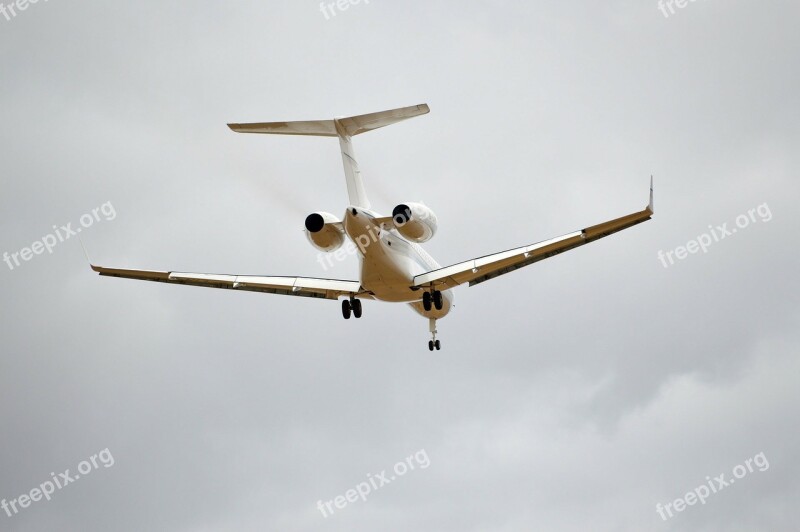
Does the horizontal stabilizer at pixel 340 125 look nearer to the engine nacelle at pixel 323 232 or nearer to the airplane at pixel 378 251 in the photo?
the airplane at pixel 378 251

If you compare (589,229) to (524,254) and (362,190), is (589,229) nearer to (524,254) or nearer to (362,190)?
(524,254)

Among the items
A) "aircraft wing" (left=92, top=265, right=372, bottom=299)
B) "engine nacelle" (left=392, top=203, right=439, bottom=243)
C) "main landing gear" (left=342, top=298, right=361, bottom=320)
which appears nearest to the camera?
"engine nacelle" (left=392, top=203, right=439, bottom=243)

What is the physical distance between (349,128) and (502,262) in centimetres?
735

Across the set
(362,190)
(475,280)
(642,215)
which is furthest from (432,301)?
(642,215)

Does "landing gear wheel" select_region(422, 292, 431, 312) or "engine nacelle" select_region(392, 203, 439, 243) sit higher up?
"engine nacelle" select_region(392, 203, 439, 243)

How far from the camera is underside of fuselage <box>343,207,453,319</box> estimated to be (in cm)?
3756

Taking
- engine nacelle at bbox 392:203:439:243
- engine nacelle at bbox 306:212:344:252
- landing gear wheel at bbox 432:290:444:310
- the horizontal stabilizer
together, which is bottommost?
landing gear wheel at bbox 432:290:444:310

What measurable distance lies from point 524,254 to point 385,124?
270 inches

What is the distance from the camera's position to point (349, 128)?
132 feet

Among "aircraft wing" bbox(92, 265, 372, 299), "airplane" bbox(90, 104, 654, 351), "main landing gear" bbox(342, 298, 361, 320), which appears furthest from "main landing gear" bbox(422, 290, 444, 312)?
"aircraft wing" bbox(92, 265, 372, 299)

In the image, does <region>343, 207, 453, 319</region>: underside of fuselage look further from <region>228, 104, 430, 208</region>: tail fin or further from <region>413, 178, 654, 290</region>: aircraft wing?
<region>228, 104, 430, 208</region>: tail fin

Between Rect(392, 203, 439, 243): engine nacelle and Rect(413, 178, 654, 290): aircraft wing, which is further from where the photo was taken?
Rect(413, 178, 654, 290): aircraft wing

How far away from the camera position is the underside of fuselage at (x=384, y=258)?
37.6 metres

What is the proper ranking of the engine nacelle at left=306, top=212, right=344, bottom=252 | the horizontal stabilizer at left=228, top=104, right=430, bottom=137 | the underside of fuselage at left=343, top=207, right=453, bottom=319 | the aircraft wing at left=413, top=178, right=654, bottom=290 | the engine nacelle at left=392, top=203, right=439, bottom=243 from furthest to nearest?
the aircraft wing at left=413, top=178, right=654, bottom=290 → the engine nacelle at left=306, top=212, right=344, bottom=252 → the horizontal stabilizer at left=228, top=104, right=430, bottom=137 → the underside of fuselage at left=343, top=207, right=453, bottom=319 → the engine nacelle at left=392, top=203, right=439, bottom=243
